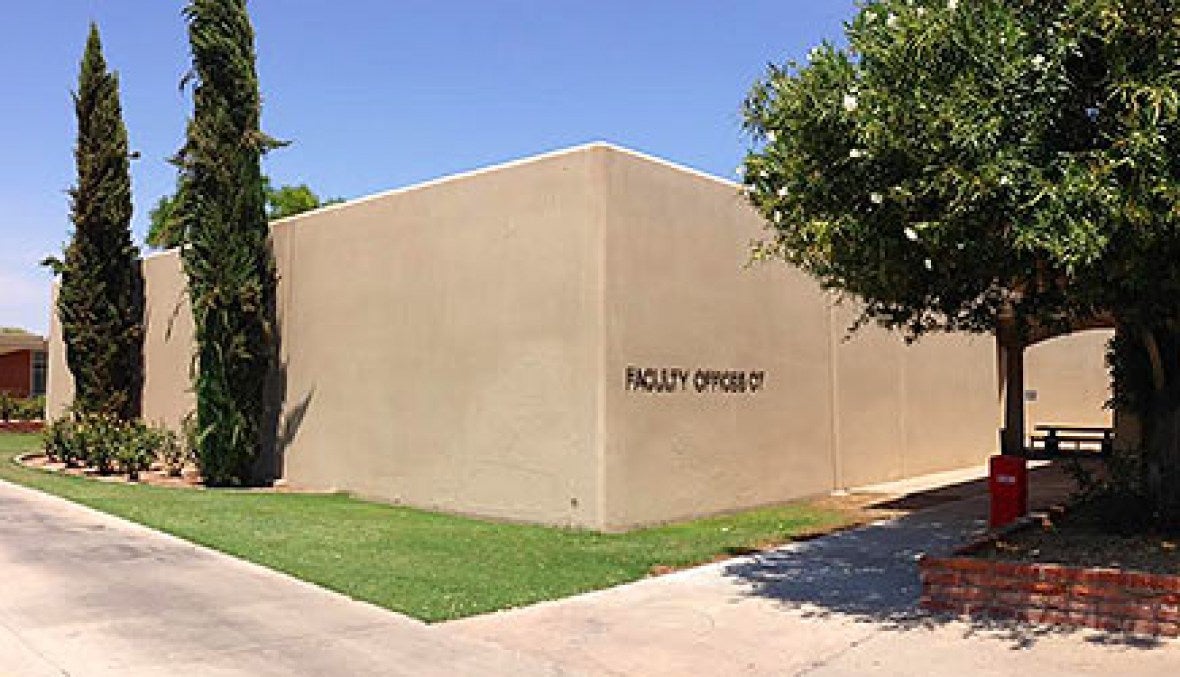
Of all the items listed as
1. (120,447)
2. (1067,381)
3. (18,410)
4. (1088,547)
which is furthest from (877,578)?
(18,410)

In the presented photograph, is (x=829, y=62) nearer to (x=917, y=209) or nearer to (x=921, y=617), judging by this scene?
(x=917, y=209)

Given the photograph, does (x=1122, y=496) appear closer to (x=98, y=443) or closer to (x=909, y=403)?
(x=909, y=403)

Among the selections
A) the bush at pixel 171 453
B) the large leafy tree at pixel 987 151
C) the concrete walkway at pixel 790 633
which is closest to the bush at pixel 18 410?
the bush at pixel 171 453

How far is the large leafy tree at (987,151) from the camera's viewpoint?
664cm

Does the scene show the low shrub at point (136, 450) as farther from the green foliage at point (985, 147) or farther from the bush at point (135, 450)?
the green foliage at point (985, 147)

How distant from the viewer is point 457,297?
569 inches

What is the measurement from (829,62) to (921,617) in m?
4.54

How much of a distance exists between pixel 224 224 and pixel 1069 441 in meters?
22.3

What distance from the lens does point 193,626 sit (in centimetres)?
761

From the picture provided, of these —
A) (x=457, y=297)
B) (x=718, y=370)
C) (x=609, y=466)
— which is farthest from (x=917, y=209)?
(x=457, y=297)

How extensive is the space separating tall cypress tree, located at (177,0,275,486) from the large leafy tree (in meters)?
11.2

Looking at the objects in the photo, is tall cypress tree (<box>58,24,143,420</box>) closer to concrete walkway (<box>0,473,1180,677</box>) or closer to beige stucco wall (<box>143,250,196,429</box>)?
beige stucco wall (<box>143,250,196,429</box>)

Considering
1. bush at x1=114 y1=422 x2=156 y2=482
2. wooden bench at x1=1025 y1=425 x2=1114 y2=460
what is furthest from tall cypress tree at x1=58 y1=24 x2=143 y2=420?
wooden bench at x1=1025 y1=425 x2=1114 y2=460

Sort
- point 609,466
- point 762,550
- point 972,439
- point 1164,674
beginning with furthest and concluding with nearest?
1. point 972,439
2. point 609,466
3. point 762,550
4. point 1164,674
